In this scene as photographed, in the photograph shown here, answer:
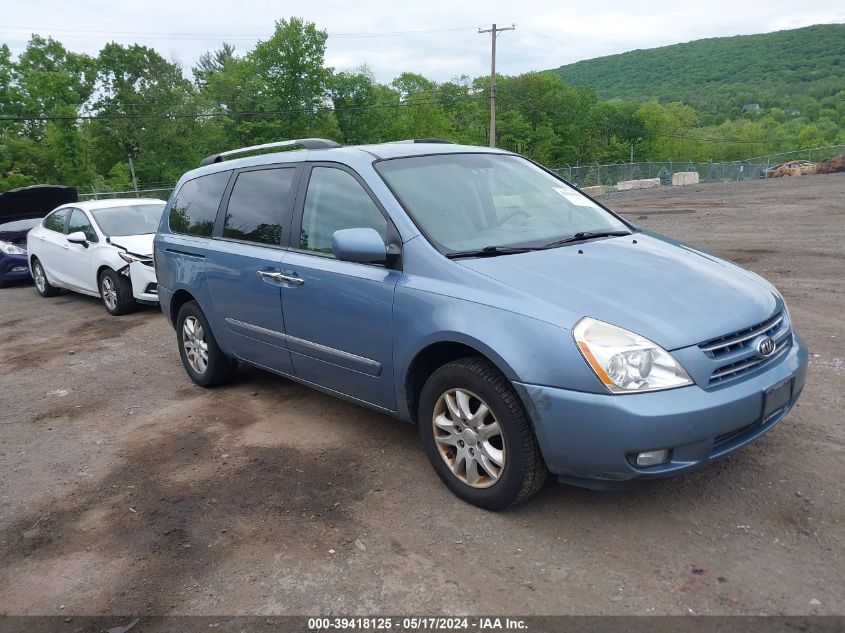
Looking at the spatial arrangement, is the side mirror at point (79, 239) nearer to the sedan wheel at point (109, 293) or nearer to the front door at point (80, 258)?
the front door at point (80, 258)

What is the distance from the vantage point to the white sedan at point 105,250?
8.95 m

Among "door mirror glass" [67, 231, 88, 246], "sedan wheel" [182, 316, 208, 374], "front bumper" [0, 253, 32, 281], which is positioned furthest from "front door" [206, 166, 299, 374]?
"front bumper" [0, 253, 32, 281]

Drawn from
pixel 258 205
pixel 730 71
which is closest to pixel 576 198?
pixel 258 205

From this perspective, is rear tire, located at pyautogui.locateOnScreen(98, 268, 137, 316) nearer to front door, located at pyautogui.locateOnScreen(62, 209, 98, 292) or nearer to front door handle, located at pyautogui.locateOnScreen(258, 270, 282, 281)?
front door, located at pyautogui.locateOnScreen(62, 209, 98, 292)

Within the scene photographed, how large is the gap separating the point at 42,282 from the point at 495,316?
423 inches

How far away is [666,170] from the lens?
48938mm

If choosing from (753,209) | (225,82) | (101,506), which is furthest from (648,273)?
(225,82)

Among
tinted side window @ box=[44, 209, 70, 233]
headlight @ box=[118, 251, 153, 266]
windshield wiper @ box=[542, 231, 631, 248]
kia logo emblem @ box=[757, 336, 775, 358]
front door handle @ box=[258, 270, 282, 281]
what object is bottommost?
headlight @ box=[118, 251, 153, 266]

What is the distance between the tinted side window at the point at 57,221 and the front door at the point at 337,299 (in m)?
7.80

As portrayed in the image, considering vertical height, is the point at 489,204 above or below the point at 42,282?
above

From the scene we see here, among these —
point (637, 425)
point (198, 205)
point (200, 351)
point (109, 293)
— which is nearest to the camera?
point (637, 425)

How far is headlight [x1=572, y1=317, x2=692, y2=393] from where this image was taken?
2.82 metres

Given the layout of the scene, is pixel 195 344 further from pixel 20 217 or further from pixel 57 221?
pixel 20 217

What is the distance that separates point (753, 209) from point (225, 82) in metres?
56.0
